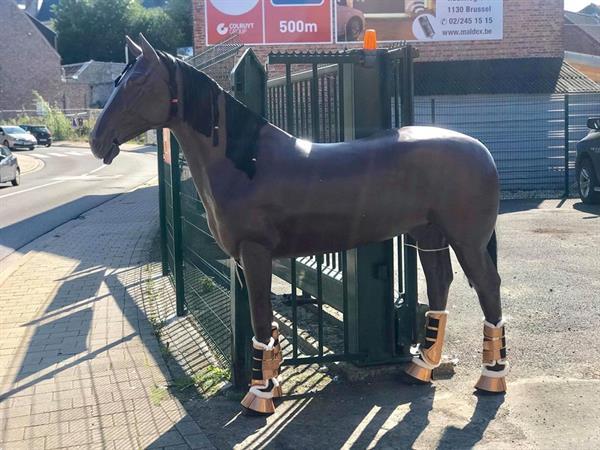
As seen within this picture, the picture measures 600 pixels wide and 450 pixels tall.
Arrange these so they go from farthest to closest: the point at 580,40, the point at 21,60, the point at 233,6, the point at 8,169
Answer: the point at 21,60
the point at 580,40
the point at 8,169
the point at 233,6

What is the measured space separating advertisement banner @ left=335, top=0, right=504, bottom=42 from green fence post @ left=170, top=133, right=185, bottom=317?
1402 cm

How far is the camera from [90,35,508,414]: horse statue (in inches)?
161

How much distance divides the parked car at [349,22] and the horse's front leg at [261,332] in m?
16.8

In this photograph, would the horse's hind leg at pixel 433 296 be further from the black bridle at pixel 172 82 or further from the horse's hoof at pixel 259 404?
the black bridle at pixel 172 82

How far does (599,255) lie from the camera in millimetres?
8984

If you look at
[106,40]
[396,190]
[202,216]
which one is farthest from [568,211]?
[106,40]

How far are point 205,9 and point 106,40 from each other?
2450 inches

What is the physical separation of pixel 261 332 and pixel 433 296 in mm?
1249

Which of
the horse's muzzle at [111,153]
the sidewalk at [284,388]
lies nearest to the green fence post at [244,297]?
the sidewalk at [284,388]

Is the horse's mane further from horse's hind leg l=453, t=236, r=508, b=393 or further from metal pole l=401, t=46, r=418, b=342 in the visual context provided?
horse's hind leg l=453, t=236, r=508, b=393

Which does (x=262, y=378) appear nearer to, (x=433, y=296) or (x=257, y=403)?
(x=257, y=403)

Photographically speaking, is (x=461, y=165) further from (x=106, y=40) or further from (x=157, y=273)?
(x=106, y=40)

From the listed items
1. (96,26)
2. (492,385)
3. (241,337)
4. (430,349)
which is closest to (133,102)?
(241,337)

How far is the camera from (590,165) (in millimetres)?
14008
